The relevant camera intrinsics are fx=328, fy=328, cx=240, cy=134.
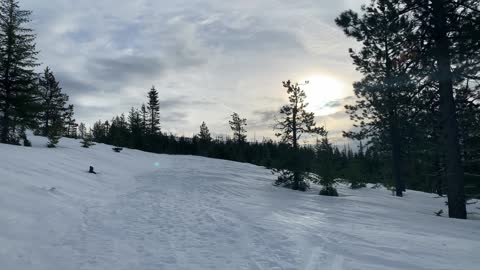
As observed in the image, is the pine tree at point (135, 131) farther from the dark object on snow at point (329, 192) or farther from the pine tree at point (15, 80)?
the dark object on snow at point (329, 192)

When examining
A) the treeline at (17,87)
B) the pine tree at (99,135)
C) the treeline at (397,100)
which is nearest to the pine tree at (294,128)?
the treeline at (397,100)

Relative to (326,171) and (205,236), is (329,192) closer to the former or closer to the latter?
(326,171)

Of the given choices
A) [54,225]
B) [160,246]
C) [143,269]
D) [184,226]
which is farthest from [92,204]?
[143,269]

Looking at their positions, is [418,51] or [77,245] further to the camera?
[418,51]

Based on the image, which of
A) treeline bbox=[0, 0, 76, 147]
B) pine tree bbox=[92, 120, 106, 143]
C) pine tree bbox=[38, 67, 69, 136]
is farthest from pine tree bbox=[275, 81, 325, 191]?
pine tree bbox=[92, 120, 106, 143]

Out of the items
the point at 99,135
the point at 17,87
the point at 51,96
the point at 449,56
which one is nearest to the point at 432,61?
the point at 449,56

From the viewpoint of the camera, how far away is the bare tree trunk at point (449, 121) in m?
11.1

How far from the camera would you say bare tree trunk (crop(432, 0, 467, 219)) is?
1109 cm

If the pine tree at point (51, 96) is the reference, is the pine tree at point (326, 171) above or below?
below

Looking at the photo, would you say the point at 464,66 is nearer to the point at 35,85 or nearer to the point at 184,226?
the point at 184,226

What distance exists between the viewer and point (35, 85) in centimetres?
2691

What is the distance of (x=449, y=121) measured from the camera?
11.3m

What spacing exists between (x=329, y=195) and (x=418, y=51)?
8.51m

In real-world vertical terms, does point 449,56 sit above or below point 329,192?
above
